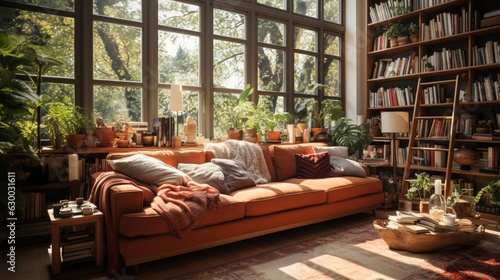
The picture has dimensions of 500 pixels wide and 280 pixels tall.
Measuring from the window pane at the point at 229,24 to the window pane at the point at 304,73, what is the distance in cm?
109

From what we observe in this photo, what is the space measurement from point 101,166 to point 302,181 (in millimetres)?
2120

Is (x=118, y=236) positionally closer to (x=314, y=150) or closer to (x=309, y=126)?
(x=314, y=150)

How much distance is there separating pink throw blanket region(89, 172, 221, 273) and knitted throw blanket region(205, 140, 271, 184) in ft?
2.84

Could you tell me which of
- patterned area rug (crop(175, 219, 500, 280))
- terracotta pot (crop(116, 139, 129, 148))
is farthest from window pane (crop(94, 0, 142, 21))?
patterned area rug (crop(175, 219, 500, 280))

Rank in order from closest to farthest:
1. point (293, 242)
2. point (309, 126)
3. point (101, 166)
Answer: point (293, 242) → point (101, 166) → point (309, 126)

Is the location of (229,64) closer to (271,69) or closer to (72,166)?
(271,69)

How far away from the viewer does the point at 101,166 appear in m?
3.45

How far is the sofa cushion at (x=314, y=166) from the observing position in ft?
13.5

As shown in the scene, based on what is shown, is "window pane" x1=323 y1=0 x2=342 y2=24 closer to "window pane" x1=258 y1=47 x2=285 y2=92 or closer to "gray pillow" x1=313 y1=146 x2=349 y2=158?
"window pane" x1=258 y1=47 x2=285 y2=92

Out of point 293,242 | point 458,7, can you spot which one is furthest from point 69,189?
point 458,7

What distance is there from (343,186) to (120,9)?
3188 mm

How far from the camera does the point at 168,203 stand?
2.59m

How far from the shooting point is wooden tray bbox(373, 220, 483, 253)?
108 inches

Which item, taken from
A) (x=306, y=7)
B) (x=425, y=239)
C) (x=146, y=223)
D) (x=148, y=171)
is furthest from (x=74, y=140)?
(x=306, y=7)
